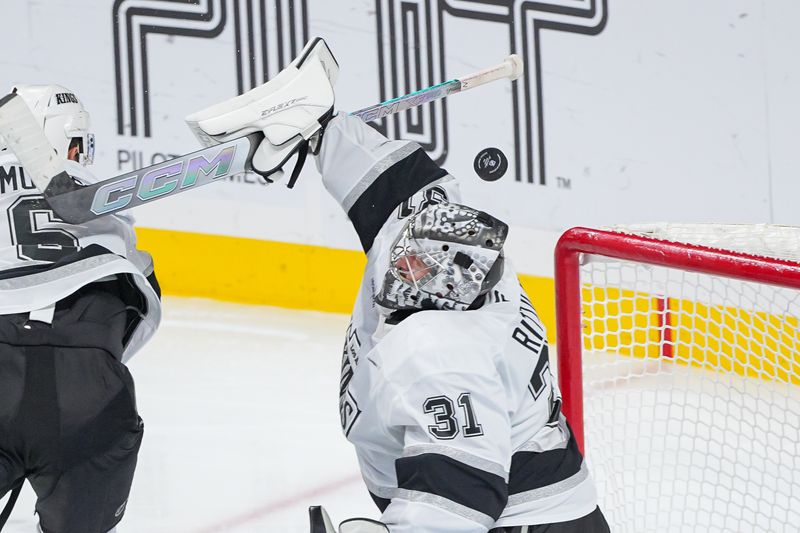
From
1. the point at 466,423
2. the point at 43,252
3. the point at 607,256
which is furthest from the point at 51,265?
the point at 607,256

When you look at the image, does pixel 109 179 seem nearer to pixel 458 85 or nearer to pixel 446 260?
pixel 446 260

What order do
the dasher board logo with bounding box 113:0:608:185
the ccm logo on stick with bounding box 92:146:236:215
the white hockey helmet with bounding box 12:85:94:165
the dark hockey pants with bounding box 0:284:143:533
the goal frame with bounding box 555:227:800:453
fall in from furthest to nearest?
the dasher board logo with bounding box 113:0:608:185 < the white hockey helmet with bounding box 12:85:94:165 < the goal frame with bounding box 555:227:800:453 < the dark hockey pants with bounding box 0:284:143:533 < the ccm logo on stick with bounding box 92:146:236:215

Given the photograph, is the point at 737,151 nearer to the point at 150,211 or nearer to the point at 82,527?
the point at 150,211

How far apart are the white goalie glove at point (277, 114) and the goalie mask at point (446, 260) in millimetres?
288

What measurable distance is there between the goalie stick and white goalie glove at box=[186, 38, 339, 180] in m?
0.02

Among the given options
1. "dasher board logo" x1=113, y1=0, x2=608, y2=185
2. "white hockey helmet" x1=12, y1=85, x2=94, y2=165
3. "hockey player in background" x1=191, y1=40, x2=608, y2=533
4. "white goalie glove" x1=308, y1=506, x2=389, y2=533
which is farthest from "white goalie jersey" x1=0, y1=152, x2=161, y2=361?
"dasher board logo" x1=113, y1=0, x2=608, y2=185

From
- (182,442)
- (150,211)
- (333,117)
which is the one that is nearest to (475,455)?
(333,117)

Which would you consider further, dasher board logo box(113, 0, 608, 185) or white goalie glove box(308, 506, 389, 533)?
dasher board logo box(113, 0, 608, 185)

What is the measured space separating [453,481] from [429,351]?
0.58 ft

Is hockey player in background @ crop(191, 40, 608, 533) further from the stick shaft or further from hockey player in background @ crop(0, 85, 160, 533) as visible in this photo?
hockey player in background @ crop(0, 85, 160, 533)

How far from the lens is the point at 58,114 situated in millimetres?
2363

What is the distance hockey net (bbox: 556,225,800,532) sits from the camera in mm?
2443

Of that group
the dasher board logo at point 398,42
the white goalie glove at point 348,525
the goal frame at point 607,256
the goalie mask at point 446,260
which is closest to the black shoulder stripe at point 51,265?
the goalie mask at point 446,260

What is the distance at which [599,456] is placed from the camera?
9.36ft
